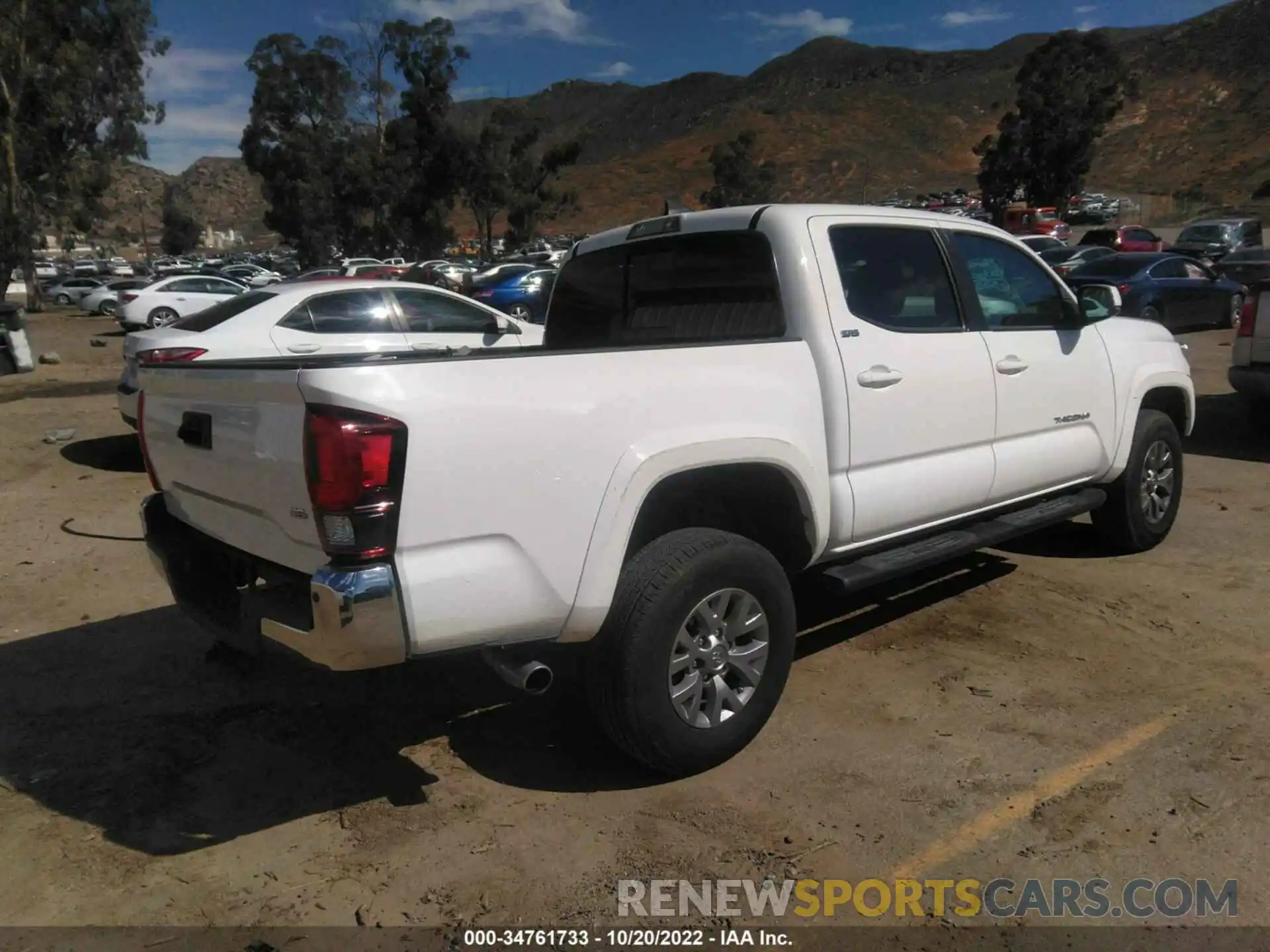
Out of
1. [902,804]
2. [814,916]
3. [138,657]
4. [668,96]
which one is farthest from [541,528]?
[668,96]

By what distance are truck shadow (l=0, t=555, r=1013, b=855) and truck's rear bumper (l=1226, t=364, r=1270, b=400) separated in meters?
5.70

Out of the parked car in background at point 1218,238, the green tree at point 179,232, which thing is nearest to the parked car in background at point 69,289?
the parked car in background at point 1218,238

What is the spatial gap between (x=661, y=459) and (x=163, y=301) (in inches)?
857

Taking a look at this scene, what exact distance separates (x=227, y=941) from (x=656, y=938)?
1.18 meters

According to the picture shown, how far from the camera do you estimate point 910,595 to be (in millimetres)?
5301

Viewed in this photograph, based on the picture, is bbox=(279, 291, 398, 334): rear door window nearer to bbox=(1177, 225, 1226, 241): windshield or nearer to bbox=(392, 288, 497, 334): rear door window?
bbox=(392, 288, 497, 334): rear door window

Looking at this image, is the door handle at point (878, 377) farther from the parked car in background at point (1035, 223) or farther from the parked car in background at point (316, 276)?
the parked car in background at point (1035, 223)

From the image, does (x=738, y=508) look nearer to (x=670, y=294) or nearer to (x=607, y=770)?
(x=607, y=770)

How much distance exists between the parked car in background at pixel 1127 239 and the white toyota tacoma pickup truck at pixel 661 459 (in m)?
31.8

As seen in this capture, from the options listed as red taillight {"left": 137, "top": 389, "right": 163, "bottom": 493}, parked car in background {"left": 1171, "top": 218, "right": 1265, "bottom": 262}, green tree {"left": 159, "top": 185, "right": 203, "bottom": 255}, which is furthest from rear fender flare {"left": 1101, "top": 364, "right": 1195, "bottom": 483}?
green tree {"left": 159, "top": 185, "right": 203, "bottom": 255}

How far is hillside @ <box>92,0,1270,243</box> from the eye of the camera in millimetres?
79438

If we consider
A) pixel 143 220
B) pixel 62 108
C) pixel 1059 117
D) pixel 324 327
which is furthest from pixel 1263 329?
pixel 143 220

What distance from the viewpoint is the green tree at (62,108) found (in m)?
29.2

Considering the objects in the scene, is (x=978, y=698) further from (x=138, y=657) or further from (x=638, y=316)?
(x=138, y=657)
